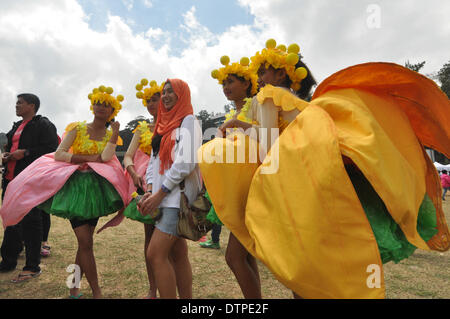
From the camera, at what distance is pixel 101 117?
9.71 ft

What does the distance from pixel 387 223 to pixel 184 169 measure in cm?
134

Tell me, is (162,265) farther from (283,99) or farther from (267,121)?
(283,99)

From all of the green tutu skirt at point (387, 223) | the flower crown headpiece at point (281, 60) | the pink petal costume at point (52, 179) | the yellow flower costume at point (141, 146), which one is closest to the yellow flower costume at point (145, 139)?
the yellow flower costume at point (141, 146)

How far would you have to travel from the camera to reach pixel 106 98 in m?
2.92

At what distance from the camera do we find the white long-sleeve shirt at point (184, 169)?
2.04 metres

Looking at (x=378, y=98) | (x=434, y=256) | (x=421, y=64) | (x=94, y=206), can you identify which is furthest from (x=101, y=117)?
(x=421, y=64)

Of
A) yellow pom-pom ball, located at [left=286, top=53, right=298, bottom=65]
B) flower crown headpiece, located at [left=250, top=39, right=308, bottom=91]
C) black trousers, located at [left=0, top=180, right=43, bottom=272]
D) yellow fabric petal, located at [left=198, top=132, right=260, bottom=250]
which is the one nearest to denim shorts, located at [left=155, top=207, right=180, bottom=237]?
yellow fabric petal, located at [left=198, top=132, right=260, bottom=250]

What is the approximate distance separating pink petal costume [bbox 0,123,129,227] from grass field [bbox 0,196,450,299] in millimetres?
1075

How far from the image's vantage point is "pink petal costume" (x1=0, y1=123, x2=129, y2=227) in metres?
2.47

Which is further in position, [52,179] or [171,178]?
[52,179]

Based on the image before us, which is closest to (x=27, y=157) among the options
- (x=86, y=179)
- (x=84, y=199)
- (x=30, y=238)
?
(x=30, y=238)

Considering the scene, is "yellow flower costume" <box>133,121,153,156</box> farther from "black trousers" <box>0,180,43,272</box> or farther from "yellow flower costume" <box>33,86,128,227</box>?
"black trousers" <box>0,180,43,272</box>

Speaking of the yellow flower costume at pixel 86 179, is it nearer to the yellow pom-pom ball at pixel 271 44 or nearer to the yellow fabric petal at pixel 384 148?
the yellow pom-pom ball at pixel 271 44

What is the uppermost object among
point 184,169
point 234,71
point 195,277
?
point 234,71
